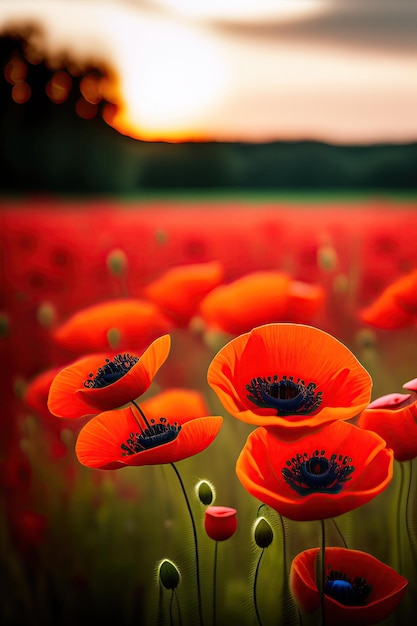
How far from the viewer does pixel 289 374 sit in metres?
1.10

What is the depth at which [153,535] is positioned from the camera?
3.81 ft

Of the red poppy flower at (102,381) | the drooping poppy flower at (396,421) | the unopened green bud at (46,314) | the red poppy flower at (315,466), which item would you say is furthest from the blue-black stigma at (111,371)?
the drooping poppy flower at (396,421)

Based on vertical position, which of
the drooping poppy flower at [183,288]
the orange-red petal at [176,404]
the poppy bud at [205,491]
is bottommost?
the poppy bud at [205,491]

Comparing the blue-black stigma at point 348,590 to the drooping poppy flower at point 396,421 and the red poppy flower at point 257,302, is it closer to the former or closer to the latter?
the drooping poppy flower at point 396,421

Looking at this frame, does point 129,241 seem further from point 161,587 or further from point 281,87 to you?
point 161,587

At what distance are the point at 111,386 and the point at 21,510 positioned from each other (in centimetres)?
29

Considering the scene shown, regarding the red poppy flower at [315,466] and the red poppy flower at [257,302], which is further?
the red poppy flower at [257,302]

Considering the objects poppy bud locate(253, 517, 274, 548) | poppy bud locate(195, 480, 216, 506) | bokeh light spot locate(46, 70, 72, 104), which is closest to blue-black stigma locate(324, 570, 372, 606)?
poppy bud locate(253, 517, 274, 548)

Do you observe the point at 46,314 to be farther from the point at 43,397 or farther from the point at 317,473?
the point at 317,473

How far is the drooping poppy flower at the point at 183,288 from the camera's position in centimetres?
117

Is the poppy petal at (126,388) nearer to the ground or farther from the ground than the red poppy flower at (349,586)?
farther from the ground

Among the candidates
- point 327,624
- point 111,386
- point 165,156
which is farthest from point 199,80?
point 327,624

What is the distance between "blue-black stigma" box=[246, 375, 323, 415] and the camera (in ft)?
3.50

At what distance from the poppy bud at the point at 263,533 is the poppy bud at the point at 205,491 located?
0.08m
